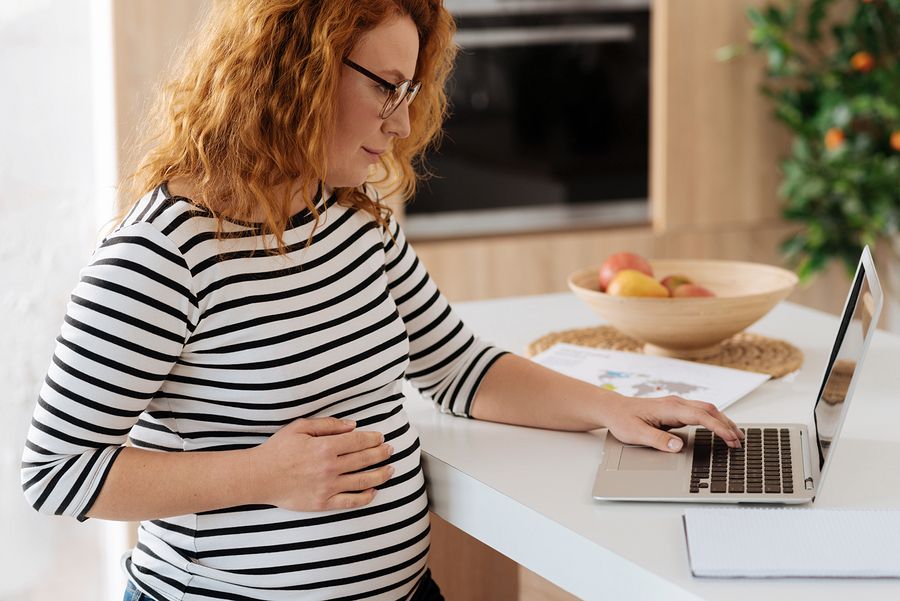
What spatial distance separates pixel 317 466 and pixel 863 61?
2456 millimetres

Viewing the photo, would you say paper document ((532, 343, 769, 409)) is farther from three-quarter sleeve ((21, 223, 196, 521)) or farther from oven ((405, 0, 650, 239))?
oven ((405, 0, 650, 239))

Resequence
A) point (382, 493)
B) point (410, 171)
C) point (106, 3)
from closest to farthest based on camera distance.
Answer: point (382, 493) < point (410, 171) < point (106, 3)

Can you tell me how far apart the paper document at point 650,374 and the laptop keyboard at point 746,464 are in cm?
15

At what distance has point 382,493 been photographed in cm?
120

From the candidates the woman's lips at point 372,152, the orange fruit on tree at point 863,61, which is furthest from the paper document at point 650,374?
the orange fruit on tree at point 863,61

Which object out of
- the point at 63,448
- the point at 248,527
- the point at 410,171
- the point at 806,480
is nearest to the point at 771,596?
the point at 806,480

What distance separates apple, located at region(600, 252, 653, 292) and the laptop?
467 millimetres

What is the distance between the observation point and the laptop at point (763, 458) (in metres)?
1.09

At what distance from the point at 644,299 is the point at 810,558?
686mm

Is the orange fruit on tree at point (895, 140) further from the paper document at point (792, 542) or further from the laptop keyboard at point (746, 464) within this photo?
the paper document at point (792, 542)

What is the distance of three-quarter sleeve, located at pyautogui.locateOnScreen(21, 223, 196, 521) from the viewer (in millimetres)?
1037

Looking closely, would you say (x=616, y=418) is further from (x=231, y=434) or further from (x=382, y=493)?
(x=231, y=434)

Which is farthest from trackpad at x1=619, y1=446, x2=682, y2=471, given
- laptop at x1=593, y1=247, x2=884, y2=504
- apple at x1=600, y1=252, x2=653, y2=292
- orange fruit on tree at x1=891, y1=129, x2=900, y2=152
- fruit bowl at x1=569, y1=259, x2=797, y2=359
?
orange fruit on tree at x1=891, y1=129, x2=900, y2=152

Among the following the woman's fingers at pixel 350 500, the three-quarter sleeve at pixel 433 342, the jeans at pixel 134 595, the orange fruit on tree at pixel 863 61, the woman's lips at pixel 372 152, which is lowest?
the jeans at pixel 134 595
